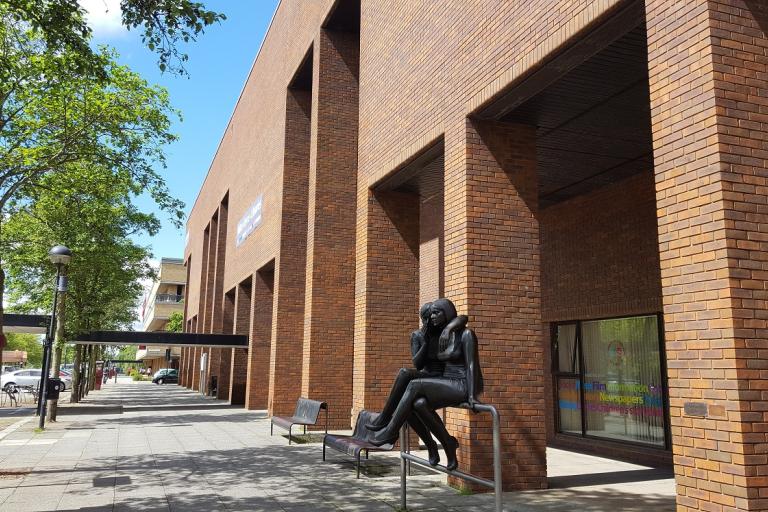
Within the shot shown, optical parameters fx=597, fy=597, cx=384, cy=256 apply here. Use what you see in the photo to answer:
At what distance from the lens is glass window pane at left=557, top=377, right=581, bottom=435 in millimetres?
13008

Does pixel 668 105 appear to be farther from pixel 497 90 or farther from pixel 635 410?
pixel 635 410

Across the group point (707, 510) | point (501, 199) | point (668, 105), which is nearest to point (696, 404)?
point (707, 510)

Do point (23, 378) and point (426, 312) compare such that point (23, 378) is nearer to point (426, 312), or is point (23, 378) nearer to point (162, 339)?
point (162, 339)

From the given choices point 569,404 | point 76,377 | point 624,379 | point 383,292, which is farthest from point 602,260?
point 76,377

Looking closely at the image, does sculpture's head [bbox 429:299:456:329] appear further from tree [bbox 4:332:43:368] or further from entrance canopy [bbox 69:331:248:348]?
tree [bbox 4:332:43:368]

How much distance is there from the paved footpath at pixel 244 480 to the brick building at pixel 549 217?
0.84 m

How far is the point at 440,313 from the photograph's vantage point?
21.6 ft

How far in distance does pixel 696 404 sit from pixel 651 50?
10.2ft

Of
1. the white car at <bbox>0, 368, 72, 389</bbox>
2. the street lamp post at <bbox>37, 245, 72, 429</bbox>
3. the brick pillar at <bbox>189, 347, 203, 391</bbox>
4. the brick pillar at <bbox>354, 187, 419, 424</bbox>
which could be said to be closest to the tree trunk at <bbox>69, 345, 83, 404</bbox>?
the street lamp post at <bbox>37, 245, 72, 429</bbox>

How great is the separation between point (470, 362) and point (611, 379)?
7.38 metres

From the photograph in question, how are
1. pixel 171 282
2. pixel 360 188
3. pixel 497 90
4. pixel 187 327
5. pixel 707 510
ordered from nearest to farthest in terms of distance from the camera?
pixel 707 510
pixel 497 90
pixel 360 188
pixel 187 327
pixel 171 282

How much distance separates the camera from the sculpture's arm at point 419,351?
6.56 m

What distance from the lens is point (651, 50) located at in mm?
5406

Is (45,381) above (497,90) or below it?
below
